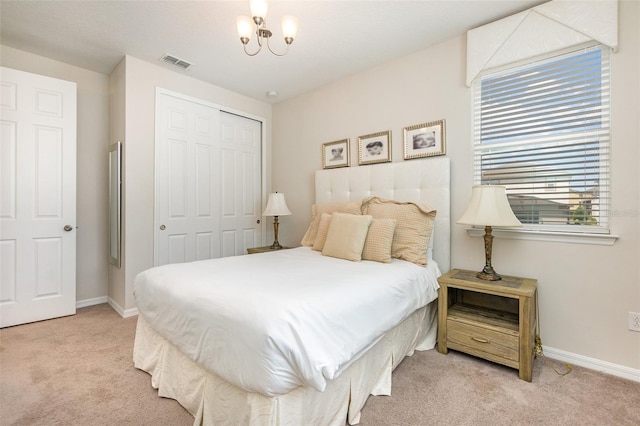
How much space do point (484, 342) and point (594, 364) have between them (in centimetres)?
76

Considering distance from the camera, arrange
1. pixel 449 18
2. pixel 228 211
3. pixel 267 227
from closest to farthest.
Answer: pixel 449 18 → pixel 228 211 → pixel 267 227

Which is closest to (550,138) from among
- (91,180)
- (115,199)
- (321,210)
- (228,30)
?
(321,210)

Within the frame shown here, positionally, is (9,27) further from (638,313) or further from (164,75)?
(638,313)

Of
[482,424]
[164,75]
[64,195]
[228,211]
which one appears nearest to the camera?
[482,424]

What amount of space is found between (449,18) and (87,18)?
2930 millimetres

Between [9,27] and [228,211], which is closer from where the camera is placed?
[9,27]

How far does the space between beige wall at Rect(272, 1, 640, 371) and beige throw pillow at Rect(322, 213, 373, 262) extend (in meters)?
0.88

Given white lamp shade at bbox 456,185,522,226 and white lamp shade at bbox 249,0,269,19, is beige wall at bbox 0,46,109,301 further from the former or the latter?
white lamp shade at bbox 456,185,522,226

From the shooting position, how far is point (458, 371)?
1.99m

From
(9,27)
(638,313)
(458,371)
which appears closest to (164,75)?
(9,27)

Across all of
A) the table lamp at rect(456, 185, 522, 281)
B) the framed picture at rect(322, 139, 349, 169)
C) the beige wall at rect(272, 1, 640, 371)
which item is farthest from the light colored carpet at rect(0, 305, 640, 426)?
the framed picture at rect(322, 139, 349, 169)

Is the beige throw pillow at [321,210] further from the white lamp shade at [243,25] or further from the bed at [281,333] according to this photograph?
the white lamp shade at [243,25]

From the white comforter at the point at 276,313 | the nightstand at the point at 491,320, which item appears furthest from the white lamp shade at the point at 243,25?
the nightstand at the point at 491,320

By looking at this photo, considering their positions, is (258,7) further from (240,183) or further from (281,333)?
(240,183)
